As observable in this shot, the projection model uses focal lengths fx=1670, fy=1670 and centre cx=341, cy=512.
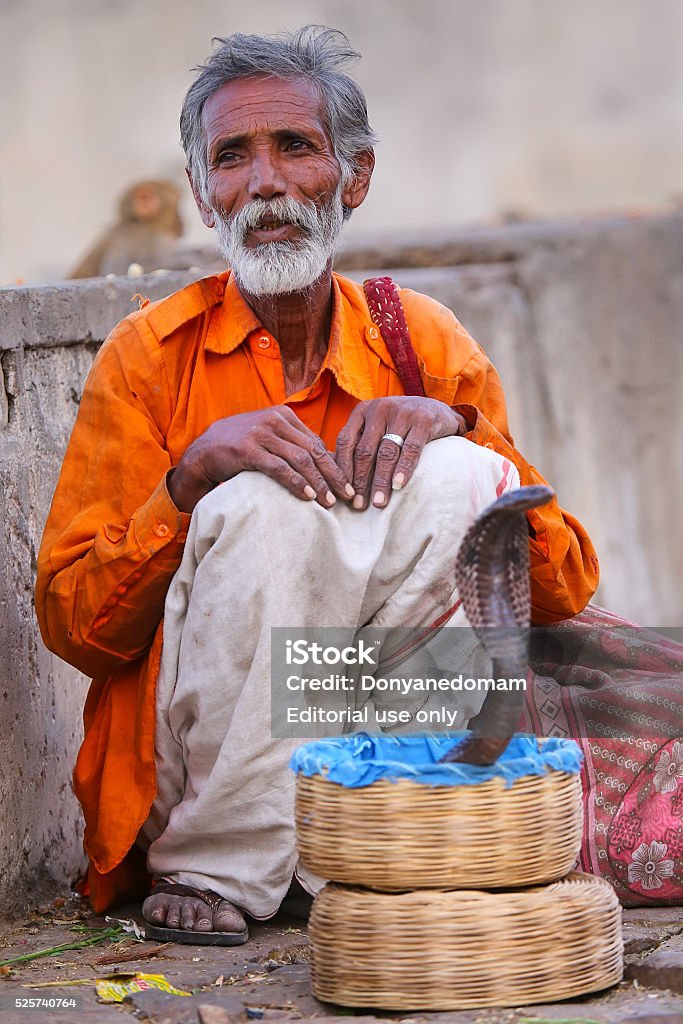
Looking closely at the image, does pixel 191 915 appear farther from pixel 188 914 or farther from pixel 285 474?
pixel 285 474

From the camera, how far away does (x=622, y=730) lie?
12.3 ft

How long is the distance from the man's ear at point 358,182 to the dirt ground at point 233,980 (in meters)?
1.71

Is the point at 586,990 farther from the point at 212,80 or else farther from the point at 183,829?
the point at 212,80

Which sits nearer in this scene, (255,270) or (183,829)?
(183,829)

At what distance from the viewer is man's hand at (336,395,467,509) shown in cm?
338

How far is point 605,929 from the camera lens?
293 cm

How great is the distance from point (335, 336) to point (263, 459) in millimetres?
626

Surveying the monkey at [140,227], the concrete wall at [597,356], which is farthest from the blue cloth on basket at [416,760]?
the monkey at [140,227]

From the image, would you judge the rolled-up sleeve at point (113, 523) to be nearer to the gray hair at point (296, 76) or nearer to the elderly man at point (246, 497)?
the elderly man at point (246, 497)

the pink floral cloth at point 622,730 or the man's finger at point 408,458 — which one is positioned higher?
the man's finger at point 408,458

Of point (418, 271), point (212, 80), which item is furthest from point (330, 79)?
point (418, 271)

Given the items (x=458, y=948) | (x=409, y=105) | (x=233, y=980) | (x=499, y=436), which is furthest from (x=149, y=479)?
(x=409, y=105)

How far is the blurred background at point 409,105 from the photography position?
15.1 meters

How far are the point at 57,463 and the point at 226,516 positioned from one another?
1149mm
